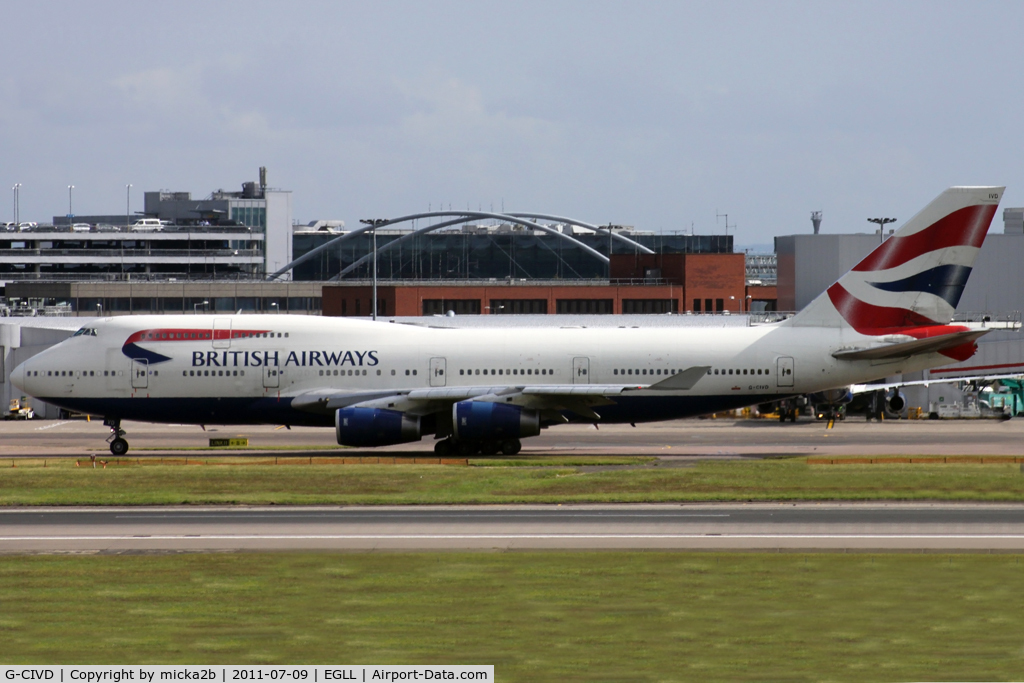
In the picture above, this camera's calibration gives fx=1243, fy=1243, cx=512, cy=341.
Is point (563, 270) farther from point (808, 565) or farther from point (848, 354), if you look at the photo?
point (808, 565)

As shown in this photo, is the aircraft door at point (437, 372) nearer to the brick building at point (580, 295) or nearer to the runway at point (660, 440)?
the runway at point (660, 440)

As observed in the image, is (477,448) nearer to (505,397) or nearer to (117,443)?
(505,397)

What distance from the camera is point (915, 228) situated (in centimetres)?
4428

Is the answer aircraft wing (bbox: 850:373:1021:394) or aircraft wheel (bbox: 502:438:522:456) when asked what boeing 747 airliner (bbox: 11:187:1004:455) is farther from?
aircraft wing (bbox: 850:373:1021:394)

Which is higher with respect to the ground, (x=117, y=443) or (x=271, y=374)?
(x=271, y=374)

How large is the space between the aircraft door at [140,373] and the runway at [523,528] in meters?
14.3

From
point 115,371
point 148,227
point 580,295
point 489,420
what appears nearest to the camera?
point 489,420

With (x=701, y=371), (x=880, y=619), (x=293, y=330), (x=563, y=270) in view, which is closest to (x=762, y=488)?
(x=701, y=371)

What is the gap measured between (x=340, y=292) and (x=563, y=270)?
93465mm

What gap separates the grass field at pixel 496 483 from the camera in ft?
105

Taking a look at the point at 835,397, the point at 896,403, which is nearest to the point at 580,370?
the point at 835,397

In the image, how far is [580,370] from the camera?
145ft

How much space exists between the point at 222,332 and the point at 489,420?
10.5m

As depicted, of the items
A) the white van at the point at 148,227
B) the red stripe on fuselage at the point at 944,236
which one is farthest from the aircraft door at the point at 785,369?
the white van at the point at 148,227
